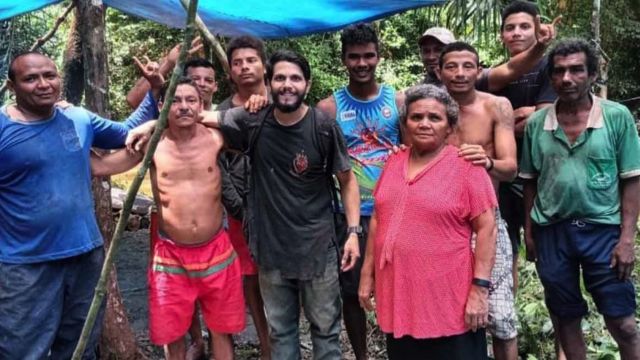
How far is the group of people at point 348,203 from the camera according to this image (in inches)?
96.9

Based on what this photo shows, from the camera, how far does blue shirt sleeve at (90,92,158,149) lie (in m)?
2.91

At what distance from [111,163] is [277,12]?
5.53 feet

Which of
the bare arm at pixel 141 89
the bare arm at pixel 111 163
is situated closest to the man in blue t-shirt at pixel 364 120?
the bare arm at pixel 141 89

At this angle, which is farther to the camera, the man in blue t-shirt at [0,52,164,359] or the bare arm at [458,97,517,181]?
the bare arm at [458,97,517,181]

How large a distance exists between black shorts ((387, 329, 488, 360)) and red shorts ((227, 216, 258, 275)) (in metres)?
1.12

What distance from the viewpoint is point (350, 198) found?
297 cm

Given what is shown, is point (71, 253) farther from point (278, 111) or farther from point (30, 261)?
point (278, 111)

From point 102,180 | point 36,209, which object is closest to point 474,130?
point 36,209

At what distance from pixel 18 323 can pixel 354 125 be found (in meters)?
1.75

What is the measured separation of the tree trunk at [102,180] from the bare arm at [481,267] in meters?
1.99

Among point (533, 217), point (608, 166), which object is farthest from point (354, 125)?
point (608, 166)

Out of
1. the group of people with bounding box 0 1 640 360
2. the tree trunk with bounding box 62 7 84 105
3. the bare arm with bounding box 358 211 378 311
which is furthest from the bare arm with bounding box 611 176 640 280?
the tree trunk with bounding box 62 7 84 105

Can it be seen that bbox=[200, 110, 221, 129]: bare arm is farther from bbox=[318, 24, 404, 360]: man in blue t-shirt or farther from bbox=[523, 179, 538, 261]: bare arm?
bbox=[523, 179, 538, 261]: bare arm

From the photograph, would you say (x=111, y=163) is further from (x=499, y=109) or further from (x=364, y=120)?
(x=499, y=109)
